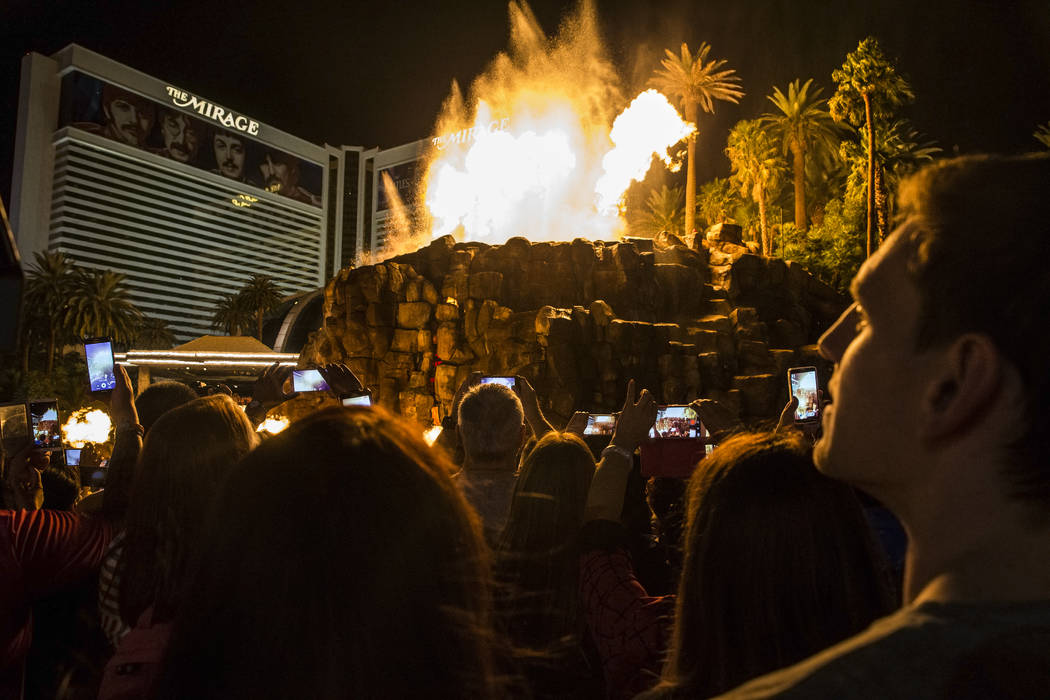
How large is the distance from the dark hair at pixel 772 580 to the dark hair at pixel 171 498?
5.22 ft

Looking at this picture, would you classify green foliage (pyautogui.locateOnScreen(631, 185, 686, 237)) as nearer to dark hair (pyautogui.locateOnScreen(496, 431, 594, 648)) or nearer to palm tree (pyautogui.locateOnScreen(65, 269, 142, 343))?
palm tree (pyautogui.locateOnScreen(65, 269, 142, 343))

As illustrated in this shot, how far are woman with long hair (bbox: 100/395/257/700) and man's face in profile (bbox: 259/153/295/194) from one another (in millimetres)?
129195

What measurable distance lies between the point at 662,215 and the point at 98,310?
43892 millimetres

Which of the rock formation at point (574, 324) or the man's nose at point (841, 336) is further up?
the rock formation at point (574, 324)

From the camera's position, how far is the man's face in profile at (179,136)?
107 meters

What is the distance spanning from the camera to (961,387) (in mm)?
1002

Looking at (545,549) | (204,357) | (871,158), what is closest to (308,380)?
(545,549)

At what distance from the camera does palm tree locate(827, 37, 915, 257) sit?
116 feet

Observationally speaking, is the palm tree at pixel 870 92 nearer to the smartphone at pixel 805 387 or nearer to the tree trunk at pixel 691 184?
the tree trunk at pixel 691 184

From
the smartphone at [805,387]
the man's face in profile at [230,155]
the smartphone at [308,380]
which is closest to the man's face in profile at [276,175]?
the man's face in profile at [230,155]

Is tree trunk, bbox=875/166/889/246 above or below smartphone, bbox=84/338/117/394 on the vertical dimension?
above

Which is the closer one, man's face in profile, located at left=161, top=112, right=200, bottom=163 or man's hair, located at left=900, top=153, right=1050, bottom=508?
man's hair, located at left=900, top=153, right=1050, bottom=508

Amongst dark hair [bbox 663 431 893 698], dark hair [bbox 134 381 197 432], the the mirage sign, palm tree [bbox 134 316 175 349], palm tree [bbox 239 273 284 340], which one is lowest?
dark hair [bbox 663 431 893 698]

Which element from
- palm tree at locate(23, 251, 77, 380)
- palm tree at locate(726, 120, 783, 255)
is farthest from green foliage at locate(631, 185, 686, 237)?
palm tree at locate(23, 251, 77, 380)
